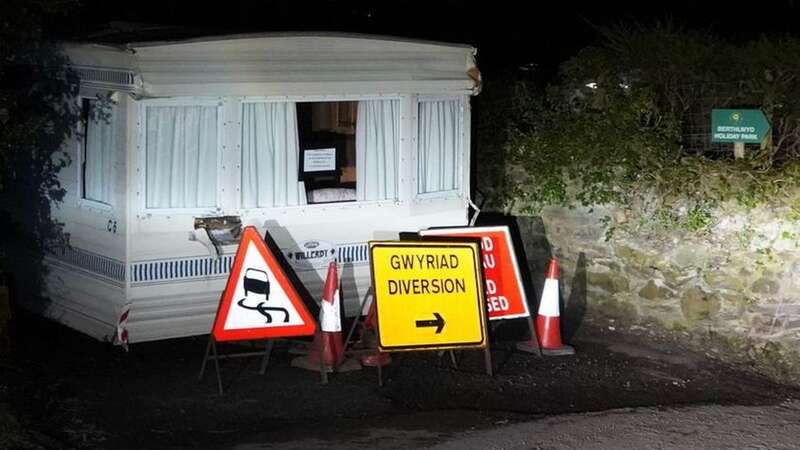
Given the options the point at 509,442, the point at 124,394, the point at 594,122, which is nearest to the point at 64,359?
the point at 124,394

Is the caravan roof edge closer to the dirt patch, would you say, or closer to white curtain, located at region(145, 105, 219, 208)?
white curtain, located at region(145, 105, 219, 208)

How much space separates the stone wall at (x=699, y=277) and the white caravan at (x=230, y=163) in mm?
1462

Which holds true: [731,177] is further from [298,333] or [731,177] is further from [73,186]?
[73,186]

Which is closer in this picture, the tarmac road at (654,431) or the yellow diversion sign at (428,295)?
the tarmac road at (654,431)

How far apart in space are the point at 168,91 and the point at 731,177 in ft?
14.9

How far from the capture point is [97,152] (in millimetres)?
9578

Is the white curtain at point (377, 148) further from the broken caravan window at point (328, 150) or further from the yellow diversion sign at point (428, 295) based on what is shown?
the yellow diversion sign at point (428, 295)

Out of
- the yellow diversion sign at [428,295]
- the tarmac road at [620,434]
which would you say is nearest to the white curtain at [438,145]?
the yellow diversion sign at [428,295]

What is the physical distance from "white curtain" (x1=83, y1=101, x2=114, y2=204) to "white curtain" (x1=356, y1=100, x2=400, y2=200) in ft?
6.72

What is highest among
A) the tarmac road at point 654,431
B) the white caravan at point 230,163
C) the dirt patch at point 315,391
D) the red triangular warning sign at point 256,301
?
the white caravan at point 230,163

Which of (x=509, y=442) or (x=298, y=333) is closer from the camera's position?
(x=509, y=442)

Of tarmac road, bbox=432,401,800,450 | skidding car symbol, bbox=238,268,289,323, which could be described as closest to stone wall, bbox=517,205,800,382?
tarmac road, bbox=432,401,800,450

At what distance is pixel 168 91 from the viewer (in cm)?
904

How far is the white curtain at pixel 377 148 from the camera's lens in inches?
400
